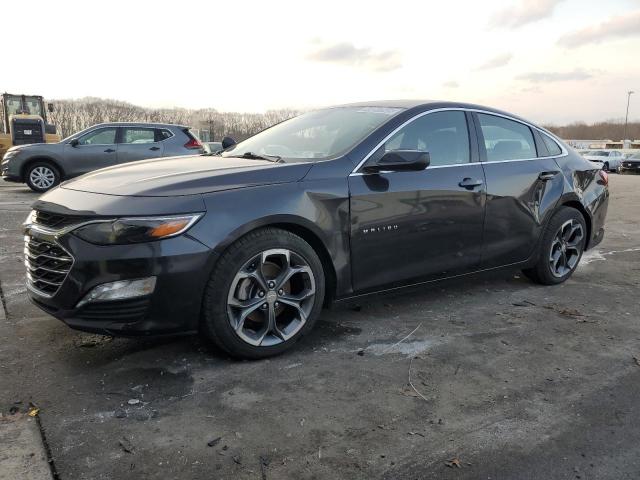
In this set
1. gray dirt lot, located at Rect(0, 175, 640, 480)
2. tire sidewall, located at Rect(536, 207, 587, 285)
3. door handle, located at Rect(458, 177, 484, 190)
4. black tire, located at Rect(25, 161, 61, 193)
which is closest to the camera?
gray dirt lot, located at Rect(0, 175, 640, 480)

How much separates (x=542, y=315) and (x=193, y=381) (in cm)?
272

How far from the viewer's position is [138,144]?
461 inches

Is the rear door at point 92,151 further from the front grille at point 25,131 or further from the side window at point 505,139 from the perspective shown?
the front grille at point 25,131

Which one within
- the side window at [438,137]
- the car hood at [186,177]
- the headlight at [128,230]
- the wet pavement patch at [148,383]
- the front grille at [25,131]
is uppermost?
the front grille at [25,131]

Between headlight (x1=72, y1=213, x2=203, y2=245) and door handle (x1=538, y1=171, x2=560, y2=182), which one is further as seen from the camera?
door handle (x1=538, y1=171, x2=560, y2=182)

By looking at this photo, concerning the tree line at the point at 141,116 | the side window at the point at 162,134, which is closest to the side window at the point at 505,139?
the side window at the point at 162,134

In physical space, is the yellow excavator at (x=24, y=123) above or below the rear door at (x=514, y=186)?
above

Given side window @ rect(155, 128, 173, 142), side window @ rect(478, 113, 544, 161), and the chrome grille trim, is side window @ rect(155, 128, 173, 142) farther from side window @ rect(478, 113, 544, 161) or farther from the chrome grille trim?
the chrome grille trim

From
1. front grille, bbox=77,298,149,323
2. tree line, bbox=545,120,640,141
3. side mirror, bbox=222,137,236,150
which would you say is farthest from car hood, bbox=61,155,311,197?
tree line, bbox=545,120,640,141

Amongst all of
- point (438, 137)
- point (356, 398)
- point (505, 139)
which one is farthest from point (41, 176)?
point (356, 398)

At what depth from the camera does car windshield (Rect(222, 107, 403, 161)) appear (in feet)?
12.2

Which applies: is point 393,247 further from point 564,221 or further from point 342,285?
point 564,221

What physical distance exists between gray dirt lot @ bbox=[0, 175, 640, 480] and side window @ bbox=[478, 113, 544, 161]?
1.17 metres

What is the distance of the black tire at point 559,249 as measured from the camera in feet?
15.7
